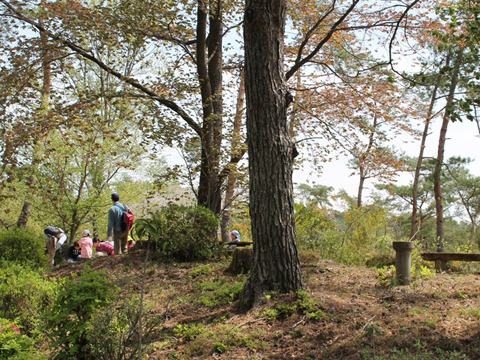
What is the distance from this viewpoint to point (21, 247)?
312 inches

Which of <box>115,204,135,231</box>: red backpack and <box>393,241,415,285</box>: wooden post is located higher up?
<box>115,204,135,231</box>: red backpack

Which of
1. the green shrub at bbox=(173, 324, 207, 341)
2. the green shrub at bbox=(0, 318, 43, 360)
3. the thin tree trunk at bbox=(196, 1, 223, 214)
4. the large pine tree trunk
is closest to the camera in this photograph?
the green shrub at bbox=(0, 318, 43, 360)

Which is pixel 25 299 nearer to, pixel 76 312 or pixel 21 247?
pixel 76 312

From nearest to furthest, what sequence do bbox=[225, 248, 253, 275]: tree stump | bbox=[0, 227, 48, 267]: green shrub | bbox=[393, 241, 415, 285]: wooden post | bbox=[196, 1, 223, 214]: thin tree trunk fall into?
bbox=[393, 241, 415, 285]: wooden post → bbox=[225, 248, 253, 275]: tree stump → bbox=[0, 227, 48, 267]: green shrub → bbox=[196, 1, 223, 214]: thin tree trunk

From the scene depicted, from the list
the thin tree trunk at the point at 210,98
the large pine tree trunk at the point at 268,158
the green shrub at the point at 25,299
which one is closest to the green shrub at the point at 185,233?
the thin tree trunk at the point at 210,98

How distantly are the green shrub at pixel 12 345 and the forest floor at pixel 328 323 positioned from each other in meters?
0.98

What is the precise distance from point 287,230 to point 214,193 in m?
4.60

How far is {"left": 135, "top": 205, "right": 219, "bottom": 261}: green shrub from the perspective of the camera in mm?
8008

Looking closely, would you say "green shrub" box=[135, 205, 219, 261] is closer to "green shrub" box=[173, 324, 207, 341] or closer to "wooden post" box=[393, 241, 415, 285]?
"green shrub" box=[173, 324, 207, 341]

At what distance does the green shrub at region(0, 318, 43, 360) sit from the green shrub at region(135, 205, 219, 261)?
4.47 meters

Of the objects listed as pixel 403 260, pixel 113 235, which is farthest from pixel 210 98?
pixel 403 260

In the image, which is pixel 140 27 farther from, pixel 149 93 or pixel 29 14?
pixel 29 14

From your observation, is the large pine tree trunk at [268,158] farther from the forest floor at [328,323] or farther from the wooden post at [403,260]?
the wooden post at [403,260]

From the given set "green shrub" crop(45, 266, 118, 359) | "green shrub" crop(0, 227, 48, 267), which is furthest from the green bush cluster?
"green shrub" crop(0, 227, 48, 267)
